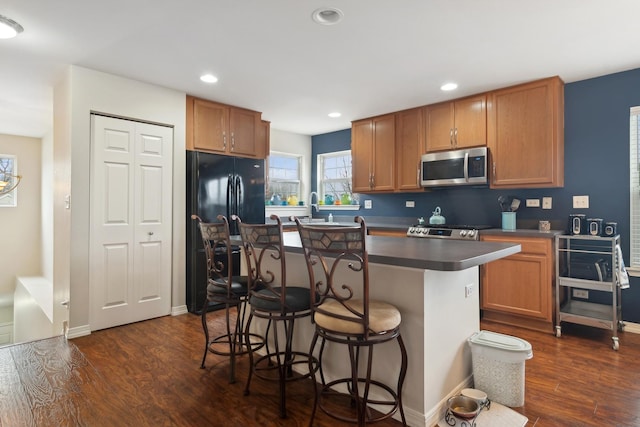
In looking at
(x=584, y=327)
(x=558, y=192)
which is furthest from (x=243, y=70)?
(x=584, y=327)

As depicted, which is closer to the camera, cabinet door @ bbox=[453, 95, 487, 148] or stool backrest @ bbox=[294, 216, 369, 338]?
stool backrest @ bbox=[294, 216, 369, 338]

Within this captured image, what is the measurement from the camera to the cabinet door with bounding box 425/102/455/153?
13.5 ft

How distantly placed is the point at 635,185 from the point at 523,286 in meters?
1.36

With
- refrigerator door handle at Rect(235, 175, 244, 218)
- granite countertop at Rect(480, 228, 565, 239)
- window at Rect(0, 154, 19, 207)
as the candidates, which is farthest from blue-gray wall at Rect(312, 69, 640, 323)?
window at Rect(0, 154, 19, 207)

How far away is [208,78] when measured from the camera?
347cm

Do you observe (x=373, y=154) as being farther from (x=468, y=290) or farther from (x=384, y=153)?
(x=468, y=290)

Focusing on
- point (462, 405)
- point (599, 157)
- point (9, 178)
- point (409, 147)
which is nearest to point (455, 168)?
point (409, 147)

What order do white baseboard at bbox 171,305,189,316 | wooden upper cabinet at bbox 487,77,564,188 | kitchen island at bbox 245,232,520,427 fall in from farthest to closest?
1. white baseboard at bbox 171,305,189,316
2. wooden upper cabinet at bbox 487,77,564,188
3. kitchen island at bbox 245,232,520,427

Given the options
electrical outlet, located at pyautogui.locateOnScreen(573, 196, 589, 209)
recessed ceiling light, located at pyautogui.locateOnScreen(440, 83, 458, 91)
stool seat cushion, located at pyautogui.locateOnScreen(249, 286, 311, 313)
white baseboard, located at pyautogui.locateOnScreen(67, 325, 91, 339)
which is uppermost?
recessed ceiling light, located at pyautogui.locateOnScreen(440, 83, 458, 91)

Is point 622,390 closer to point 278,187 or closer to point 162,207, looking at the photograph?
point 162,207

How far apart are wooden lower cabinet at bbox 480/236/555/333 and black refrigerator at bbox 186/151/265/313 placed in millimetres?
2637

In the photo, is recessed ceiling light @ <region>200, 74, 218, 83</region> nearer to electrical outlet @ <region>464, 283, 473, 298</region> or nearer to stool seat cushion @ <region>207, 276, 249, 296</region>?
stool seat cushion @ <region>207, 276, 249, 296</region>

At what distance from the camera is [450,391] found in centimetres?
200

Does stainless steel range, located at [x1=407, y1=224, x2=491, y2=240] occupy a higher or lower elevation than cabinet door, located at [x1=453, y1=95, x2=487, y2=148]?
lower
